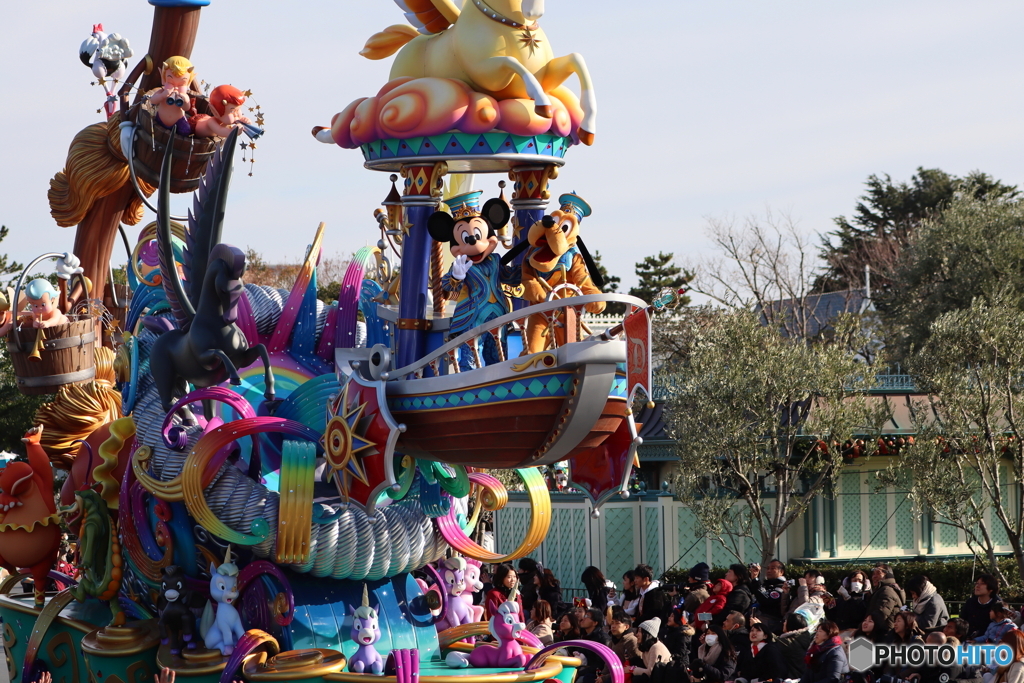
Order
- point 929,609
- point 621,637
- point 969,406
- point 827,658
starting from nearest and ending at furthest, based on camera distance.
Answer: point 827,658 → point 929,609 → point 621,637 → point 969,406

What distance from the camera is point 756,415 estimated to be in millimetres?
17172

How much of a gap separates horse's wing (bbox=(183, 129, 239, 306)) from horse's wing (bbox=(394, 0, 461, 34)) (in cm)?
137

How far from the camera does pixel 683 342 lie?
96.8ft

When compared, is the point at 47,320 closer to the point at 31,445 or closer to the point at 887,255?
the point at 31,445

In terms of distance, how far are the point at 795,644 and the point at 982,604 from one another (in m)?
1.63

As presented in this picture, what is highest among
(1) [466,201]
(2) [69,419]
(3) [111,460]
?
(1) [466,201]

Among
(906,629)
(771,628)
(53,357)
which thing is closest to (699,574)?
(771,628)

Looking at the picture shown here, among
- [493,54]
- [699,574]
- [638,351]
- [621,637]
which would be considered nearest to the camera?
[638,351]

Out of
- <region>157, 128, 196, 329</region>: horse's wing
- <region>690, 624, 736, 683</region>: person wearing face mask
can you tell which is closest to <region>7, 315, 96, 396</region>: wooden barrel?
<region>157, 128, 196, 329</region>: horse's wing

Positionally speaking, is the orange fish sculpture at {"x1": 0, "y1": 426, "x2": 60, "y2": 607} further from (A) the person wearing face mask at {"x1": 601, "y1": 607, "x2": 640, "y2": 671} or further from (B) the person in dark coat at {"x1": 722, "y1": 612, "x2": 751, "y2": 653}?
(B) the person in dark coat at {"x1": 722, "y1": 612, "x2": 751, "y2": 653}

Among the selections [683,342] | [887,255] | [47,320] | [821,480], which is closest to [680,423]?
[821,480]

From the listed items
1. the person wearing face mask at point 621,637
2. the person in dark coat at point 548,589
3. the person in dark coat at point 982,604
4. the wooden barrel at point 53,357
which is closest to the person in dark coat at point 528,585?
the person in dark coat at point 548,589

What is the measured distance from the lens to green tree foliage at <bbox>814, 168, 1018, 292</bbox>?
33625 millimetres

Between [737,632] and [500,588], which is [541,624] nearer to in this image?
[500,588]
